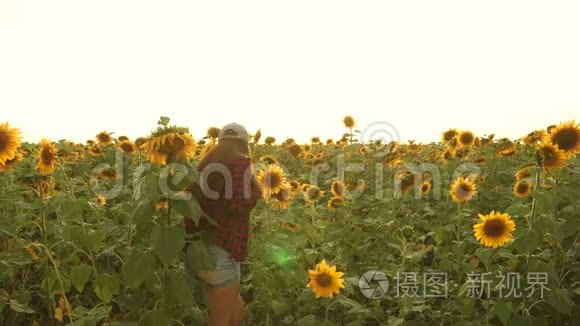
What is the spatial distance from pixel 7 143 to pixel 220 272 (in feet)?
7.46

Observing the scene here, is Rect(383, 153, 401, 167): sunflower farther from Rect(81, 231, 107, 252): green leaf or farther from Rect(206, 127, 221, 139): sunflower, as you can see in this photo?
Rect(81, 231, 107, 252): green leaf

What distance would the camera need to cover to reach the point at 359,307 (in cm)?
408

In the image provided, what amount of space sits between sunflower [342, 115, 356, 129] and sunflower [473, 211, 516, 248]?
7.14m

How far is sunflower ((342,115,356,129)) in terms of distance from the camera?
11414mm

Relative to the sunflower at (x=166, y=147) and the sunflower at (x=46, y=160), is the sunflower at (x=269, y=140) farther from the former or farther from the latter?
the sunflower at (x=166, y=147)

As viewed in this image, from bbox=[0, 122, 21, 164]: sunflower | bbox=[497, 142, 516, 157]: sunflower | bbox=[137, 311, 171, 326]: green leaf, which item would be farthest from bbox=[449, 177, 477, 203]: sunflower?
bbox=[0, 122, 21, 164]: sunflower

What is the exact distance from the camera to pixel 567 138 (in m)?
4.73

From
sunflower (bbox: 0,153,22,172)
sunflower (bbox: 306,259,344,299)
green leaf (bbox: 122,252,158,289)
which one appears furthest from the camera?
sunflower (bbox: 0,153,22,172)

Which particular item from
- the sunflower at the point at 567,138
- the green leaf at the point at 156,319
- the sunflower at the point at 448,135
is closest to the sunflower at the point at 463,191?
the sunflower at the point at 567,138

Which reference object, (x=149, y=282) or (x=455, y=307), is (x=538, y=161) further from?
(x=149, y=282)

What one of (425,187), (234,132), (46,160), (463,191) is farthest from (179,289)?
(425,187)

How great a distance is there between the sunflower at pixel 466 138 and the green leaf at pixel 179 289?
661 cm

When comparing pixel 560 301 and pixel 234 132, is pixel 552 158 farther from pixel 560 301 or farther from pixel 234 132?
pixel 234 132

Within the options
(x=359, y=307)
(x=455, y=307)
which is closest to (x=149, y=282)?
(x=359, y=307)
